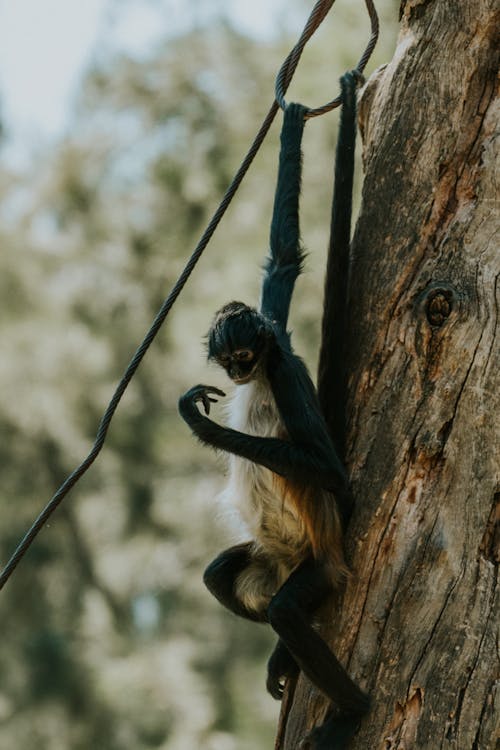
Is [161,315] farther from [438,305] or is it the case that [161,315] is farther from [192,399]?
[438,305]

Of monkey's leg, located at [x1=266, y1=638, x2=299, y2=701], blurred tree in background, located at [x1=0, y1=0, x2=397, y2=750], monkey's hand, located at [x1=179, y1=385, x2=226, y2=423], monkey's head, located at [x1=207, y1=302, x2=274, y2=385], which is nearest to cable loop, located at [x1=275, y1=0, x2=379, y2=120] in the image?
monkey's head, located at [x1=207, y1=302, x2=274, y2=385]

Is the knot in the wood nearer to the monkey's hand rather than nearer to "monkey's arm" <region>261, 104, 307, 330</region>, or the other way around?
the monkey's hand

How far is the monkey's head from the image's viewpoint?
442 cm

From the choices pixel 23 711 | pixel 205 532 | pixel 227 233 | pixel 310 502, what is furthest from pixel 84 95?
pixel 310 502

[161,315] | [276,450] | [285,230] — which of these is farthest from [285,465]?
[285,230]

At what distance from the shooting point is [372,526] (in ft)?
12.5

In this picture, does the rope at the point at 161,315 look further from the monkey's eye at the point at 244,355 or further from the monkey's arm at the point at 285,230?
the monkey's eye at the point at 244,355

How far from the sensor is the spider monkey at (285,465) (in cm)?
380

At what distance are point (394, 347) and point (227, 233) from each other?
12.1 m

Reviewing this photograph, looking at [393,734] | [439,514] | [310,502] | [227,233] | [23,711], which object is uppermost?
[227,233]

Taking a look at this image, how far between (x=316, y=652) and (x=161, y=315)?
5.38 ft

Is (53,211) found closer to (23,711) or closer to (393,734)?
(23,711)

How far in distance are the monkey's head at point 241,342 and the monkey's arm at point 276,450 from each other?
0.27 m

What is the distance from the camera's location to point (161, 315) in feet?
14.3
